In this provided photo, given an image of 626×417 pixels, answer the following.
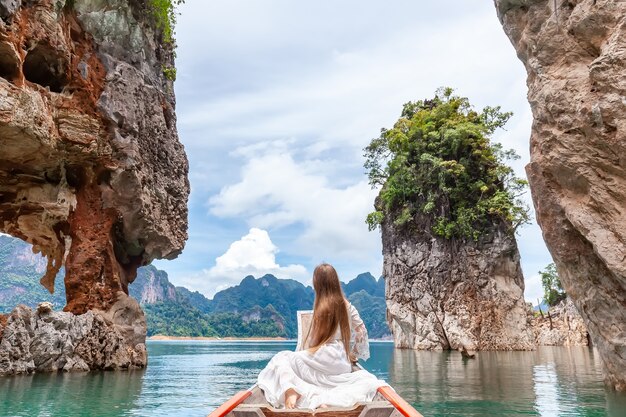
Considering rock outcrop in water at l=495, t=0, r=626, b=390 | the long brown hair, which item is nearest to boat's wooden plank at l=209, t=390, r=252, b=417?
the long brown hair

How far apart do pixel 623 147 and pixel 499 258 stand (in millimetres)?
26795

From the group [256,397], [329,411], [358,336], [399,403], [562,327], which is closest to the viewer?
[399,403]

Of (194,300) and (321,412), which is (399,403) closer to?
(321,412)

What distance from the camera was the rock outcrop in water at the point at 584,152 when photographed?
812 centimetres

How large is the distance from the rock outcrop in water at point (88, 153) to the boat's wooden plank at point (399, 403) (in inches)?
515

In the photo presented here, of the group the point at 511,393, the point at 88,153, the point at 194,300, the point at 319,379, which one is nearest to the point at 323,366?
the point at 319,379

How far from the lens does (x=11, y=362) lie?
42.9 ft

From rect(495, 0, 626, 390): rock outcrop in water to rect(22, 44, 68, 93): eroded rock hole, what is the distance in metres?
14.1

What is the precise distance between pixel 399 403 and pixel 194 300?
178 metres

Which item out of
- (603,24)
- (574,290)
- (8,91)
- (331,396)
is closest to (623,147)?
(603,24)

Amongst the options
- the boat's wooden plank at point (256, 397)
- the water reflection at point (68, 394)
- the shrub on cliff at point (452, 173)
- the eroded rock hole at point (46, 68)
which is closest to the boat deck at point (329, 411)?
the boat's wooden plank at point (256, 397)

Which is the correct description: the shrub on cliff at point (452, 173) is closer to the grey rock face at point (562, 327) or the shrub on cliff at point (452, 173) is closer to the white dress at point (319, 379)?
the grey rock face at point (562, 327)

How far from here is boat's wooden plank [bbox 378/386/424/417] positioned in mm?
2891

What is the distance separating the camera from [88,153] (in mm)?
15766
